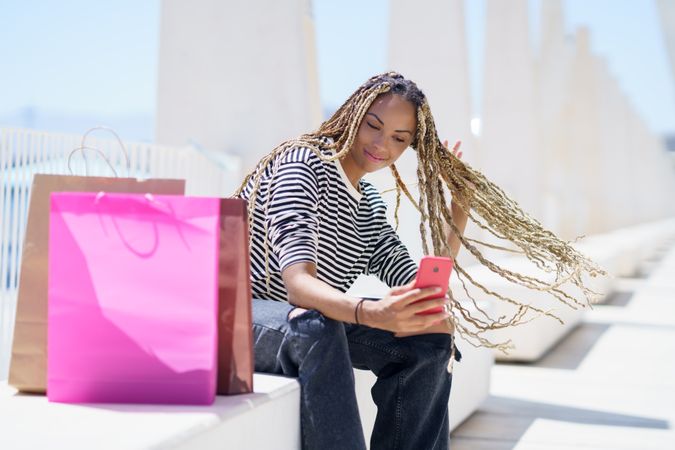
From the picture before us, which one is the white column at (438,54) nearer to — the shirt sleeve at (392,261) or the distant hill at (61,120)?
the distant hill at (61,120)

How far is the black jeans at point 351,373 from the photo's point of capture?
2129mm

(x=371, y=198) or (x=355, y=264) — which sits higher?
(x=371, y=198)

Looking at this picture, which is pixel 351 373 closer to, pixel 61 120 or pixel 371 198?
pixel 371 198

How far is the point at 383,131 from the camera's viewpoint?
2.52 m

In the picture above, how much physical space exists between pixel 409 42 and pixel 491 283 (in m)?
3.12

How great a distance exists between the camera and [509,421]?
4.38 metres

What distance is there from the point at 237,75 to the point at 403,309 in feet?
20.0

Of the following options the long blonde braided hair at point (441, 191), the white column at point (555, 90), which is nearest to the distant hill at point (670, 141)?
the white column at point (555, 90)

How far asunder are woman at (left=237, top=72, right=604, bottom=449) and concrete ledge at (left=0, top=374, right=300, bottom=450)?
0.29ft

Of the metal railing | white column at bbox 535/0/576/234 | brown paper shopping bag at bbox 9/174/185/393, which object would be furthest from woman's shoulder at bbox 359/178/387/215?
white column at bbox 535/0/576/234

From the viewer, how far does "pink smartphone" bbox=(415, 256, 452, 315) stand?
1.93m

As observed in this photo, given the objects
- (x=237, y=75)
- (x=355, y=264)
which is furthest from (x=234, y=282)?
(x=237, y=75)

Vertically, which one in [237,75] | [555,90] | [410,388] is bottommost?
[410,388]

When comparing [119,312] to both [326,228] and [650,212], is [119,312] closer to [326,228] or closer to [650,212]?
[326,228]
